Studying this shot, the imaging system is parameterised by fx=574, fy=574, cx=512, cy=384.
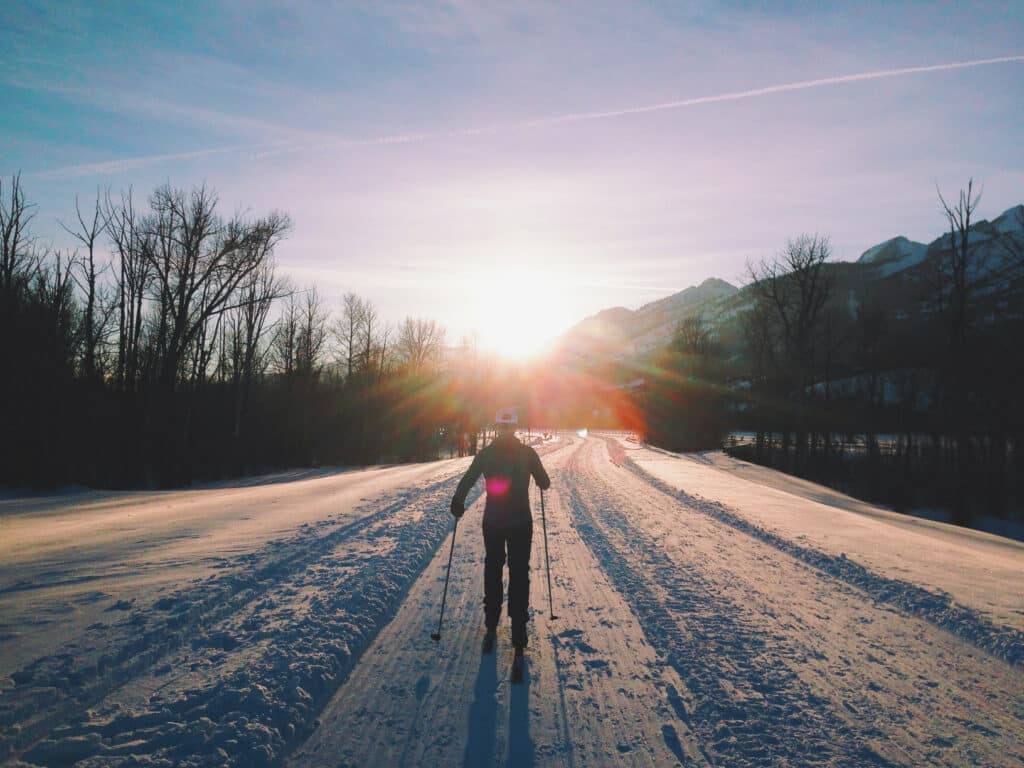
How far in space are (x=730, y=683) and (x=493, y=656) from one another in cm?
209

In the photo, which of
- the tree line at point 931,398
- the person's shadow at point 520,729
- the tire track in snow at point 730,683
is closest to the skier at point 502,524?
the person's shadow at point 520,729

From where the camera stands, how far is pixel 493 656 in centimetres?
539

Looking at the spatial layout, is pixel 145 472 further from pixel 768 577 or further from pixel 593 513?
pixel 768 577

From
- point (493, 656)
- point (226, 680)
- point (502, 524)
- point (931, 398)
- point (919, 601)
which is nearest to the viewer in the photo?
point (226, 680)

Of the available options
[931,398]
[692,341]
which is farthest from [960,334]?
[692,341]

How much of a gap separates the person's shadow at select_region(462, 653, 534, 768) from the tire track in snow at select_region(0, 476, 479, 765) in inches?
47.1

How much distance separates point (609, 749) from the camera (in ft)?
12.5

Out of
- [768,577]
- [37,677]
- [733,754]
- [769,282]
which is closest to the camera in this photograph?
[733,754]

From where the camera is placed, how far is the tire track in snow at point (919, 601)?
5625 millimetres

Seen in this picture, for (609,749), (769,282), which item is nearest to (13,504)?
(609,749)

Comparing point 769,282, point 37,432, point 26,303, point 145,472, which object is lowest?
point 145,472

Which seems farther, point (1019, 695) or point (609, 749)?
point (1019, 695)

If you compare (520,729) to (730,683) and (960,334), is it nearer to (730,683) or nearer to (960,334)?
(730,683)

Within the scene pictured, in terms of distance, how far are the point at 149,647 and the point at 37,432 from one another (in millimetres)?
25771
